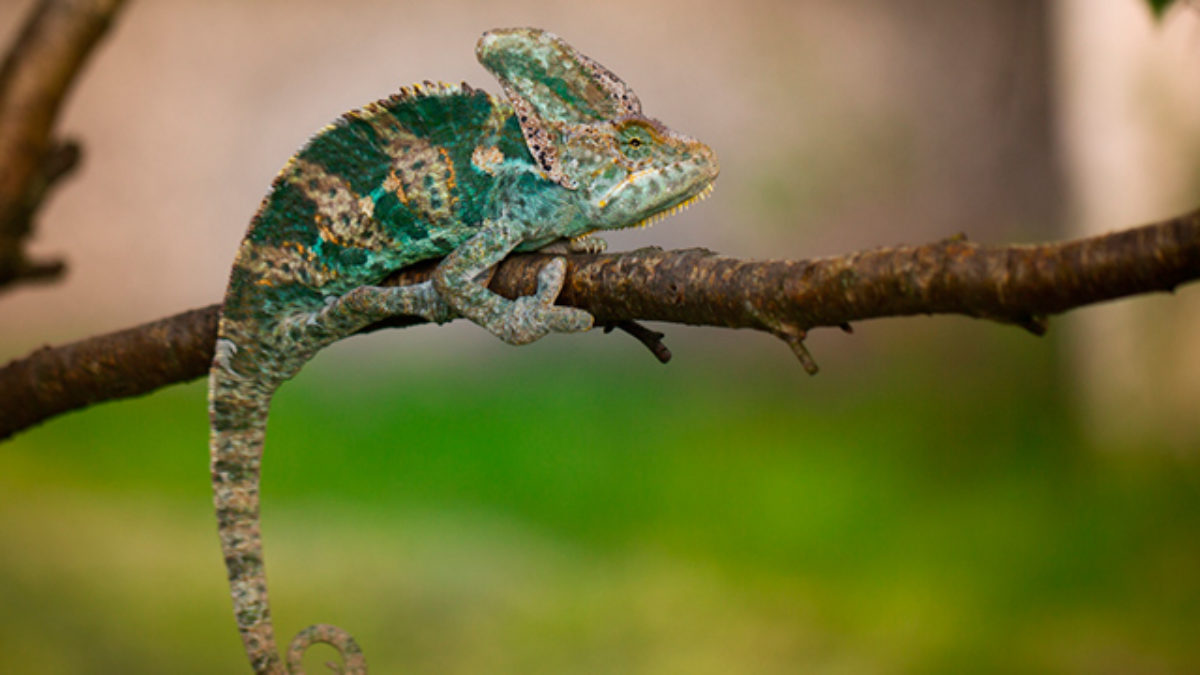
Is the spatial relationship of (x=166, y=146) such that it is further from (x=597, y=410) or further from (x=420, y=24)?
(x=597, y=410)

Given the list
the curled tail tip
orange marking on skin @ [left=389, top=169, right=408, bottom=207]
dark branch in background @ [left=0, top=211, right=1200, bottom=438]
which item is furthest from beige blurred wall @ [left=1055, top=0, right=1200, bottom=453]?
the curled tail tip

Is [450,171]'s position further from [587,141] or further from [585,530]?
[585,530]

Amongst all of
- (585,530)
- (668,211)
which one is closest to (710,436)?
(585,530)

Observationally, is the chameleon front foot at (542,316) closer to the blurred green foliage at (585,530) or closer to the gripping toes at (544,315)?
the gripping toes at (544,315)

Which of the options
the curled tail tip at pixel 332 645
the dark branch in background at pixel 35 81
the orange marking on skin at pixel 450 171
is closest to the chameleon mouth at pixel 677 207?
the orange marking on skin at pixel 450 171

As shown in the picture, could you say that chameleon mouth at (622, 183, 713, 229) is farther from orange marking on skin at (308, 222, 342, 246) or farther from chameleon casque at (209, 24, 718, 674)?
orange marking on skin at (308, 222, 342, 246)

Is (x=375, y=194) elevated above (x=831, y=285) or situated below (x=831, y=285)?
above
